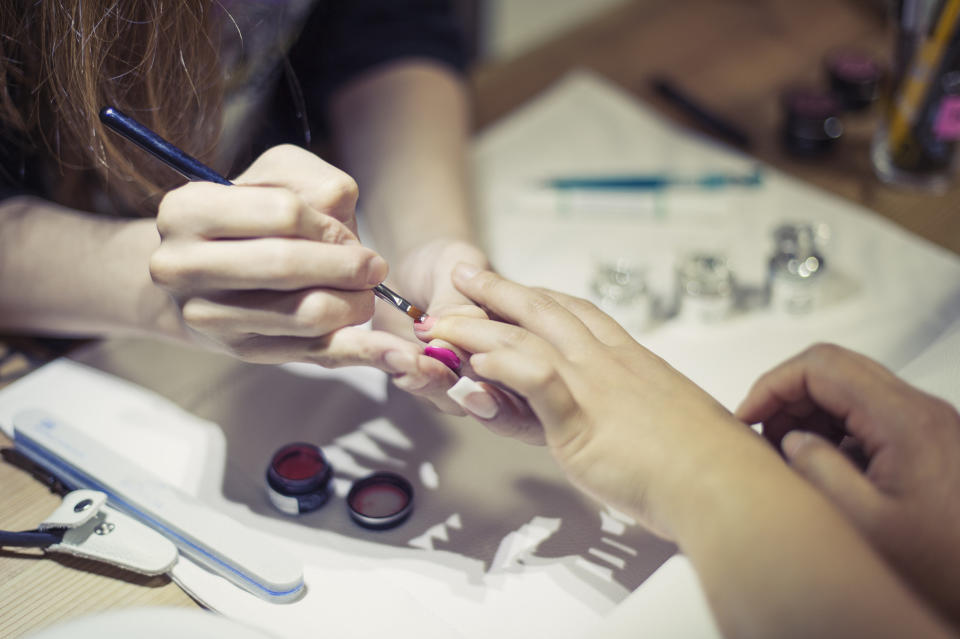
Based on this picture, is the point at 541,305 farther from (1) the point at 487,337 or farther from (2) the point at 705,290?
(2) the point at 705,290

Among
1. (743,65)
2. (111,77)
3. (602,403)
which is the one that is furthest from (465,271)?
(743,65)

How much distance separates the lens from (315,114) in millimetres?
816

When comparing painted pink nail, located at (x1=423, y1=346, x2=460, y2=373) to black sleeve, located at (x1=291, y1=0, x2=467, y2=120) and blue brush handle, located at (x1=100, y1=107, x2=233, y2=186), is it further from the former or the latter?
black sleeve, located at (x1=291, y1=0, x2=467, y2=120)

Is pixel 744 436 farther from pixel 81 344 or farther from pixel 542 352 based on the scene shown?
pixel 81 344

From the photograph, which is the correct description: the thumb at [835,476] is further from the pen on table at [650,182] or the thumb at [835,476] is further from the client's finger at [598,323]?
the pen on table at [650,182]

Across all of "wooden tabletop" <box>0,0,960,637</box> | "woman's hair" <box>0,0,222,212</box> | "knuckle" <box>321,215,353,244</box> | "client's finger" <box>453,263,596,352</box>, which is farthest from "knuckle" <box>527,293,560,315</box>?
"wooden tabletop" <box>0,0,960,637</box>

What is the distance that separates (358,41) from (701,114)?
14.4 inches

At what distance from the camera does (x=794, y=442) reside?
414 millimetres

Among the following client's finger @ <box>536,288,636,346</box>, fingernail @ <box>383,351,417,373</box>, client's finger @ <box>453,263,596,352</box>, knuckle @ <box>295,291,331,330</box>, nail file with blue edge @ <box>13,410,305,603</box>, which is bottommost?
nail file with blue edge @ <box>13,410,305,603</box>

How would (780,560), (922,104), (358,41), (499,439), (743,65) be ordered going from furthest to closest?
(743,65), (358,41), (922,104), (499,439), (780,560)

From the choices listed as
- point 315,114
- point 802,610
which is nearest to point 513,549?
point 802,610

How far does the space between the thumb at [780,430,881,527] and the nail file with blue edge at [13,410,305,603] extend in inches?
11.0

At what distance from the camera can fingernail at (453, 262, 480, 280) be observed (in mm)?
497

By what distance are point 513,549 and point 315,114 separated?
530 millimetres
